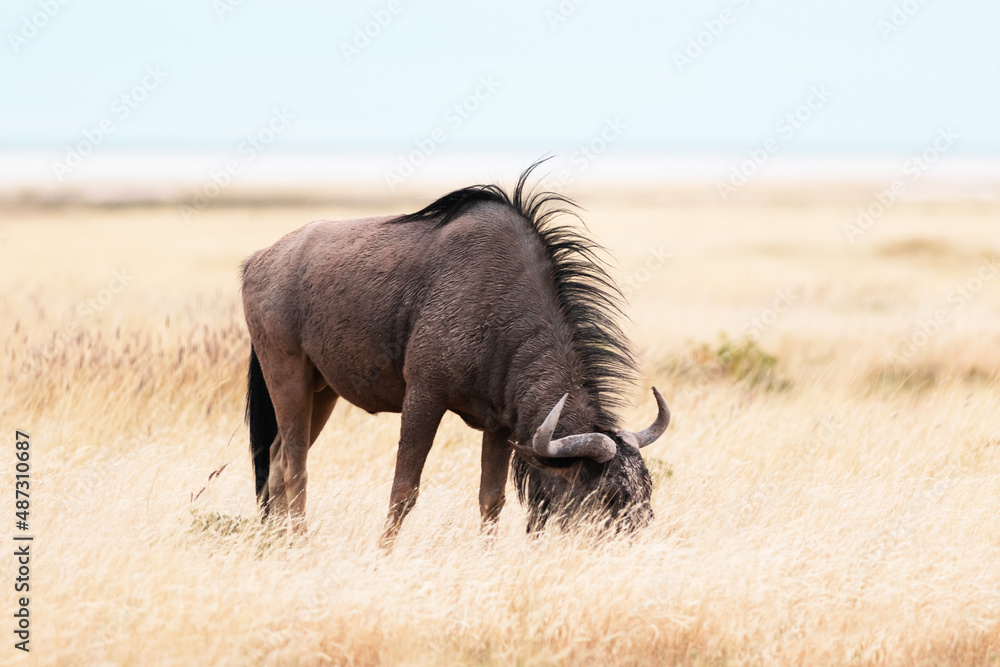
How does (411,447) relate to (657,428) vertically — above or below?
below

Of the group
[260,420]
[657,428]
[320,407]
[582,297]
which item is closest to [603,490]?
[657,428]

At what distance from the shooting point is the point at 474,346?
220 inches

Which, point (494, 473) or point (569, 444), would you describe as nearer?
point (569, 444)

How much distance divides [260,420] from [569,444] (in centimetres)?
293

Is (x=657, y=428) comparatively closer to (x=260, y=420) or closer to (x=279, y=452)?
(x=279, y=452)

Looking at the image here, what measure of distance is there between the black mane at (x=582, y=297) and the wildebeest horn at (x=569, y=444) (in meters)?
0.30

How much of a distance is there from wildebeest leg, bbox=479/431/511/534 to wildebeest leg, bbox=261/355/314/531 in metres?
1.21

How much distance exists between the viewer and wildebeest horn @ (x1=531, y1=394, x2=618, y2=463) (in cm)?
498

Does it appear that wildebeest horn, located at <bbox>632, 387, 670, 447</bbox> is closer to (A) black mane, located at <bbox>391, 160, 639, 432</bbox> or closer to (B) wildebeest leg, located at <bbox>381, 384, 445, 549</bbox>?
(A) black mane, located at <bbox>391, 160, 639, 432</bbox>

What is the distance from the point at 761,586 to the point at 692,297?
13960 mm

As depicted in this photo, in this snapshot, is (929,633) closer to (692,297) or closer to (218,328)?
(218,328)

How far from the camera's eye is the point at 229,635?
4.48m

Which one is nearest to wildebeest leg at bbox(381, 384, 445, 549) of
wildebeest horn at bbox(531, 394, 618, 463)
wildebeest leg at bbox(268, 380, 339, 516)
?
wildebeest horn at bbox(531, 394, 618, 463)

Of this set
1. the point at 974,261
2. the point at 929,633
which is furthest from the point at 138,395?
the point at 974,261
